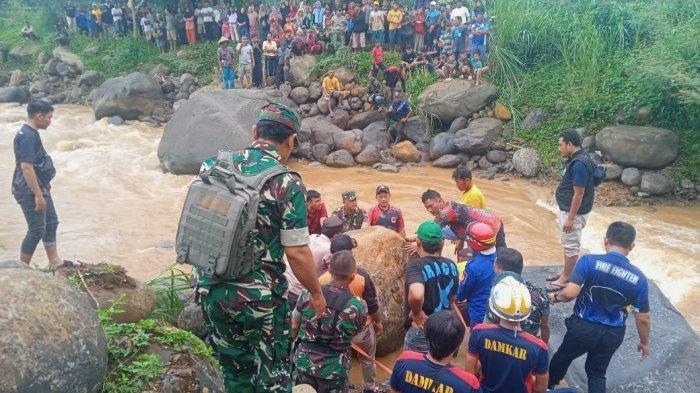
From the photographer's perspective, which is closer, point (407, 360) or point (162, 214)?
point (407, 360)

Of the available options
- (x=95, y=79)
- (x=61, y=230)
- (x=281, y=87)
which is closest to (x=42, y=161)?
(x=61, y=230)

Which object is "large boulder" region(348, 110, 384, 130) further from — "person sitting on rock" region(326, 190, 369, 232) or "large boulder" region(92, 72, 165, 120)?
"person sitting on rock" region(326, 190, 369, 232)

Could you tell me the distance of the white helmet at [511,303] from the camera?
337 cm

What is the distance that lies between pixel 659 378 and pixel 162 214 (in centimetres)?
841

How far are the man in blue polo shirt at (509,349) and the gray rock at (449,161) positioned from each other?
31.2 feet

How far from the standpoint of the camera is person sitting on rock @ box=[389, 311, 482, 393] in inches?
116

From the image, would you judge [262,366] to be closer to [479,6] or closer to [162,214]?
[162,214]

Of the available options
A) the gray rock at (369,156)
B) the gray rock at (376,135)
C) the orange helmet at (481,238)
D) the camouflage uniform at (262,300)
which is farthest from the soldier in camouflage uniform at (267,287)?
the gray rock at (376,135)

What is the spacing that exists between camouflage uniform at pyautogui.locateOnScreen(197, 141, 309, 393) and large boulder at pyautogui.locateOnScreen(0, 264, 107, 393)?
0.57 metres

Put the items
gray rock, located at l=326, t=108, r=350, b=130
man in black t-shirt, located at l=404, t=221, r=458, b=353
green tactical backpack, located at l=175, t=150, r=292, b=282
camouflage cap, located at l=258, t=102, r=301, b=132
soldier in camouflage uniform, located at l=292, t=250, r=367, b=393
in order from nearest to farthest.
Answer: green tactical backpack, located at l=175, t=150, r=292, b=282 → camouflage cap, located at l=258, t=102, r=301, b=132 → soldier in camouflage uniform, located at l=292, t=250, r=367, b=393 → man in black t-shirt, located at l=404, t=221, r=458, b=353 → gray rock, located at l=326, t=108, r=350, b=130

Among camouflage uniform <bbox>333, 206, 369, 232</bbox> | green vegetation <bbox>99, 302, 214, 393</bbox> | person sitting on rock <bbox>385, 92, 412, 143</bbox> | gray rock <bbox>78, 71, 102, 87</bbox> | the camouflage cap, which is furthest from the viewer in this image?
gray rock <bbox>78, 71, 102, 87</bbox>

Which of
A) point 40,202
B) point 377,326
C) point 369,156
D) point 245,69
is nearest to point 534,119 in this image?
point 369,156

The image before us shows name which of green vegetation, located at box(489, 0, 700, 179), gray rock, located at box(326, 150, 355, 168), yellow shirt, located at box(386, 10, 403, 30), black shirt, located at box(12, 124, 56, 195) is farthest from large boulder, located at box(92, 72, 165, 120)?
black shirt, located at box(12, 124, 56, 195)

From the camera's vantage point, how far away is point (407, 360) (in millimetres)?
3104
